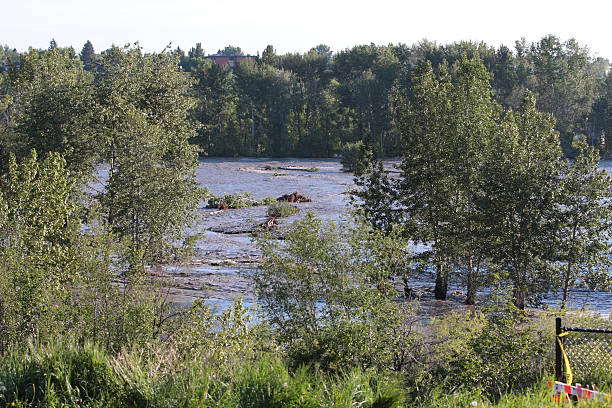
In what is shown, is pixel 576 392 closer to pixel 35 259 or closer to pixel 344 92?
pixel 35 259

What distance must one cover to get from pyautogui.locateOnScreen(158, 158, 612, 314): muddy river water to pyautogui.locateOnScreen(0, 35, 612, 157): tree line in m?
6.66

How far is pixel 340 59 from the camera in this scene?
105875mm

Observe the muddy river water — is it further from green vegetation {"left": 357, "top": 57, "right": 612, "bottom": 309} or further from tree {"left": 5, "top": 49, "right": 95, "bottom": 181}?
tree {"left": 5, "top": 49, "right": 95, "bottom": 181}

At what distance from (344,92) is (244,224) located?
204ft

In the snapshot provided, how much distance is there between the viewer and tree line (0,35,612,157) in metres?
89.9

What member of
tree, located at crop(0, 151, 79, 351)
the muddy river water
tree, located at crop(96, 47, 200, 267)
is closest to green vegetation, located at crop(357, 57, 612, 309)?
the muddy river water

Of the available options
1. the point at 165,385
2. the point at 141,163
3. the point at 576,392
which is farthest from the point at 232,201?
the point at 576,392

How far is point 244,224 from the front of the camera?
130 feet

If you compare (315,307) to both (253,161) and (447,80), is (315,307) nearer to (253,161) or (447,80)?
(447,80)

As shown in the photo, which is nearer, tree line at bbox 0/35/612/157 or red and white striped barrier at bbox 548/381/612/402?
red and white striped barrier at bbox 548/381/612/402

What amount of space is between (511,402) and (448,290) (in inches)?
773

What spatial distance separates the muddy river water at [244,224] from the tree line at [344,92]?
6664 millimetres

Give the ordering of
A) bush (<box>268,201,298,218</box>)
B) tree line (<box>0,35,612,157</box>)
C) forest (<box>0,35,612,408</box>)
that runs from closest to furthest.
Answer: forest (<box>0,35,612,408</box>), bush (<box>268,201,298,218</box>), tree line (<box>0,35,612,157</box>)

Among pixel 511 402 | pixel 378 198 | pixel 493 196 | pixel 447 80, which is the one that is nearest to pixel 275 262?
pixel 511 402
